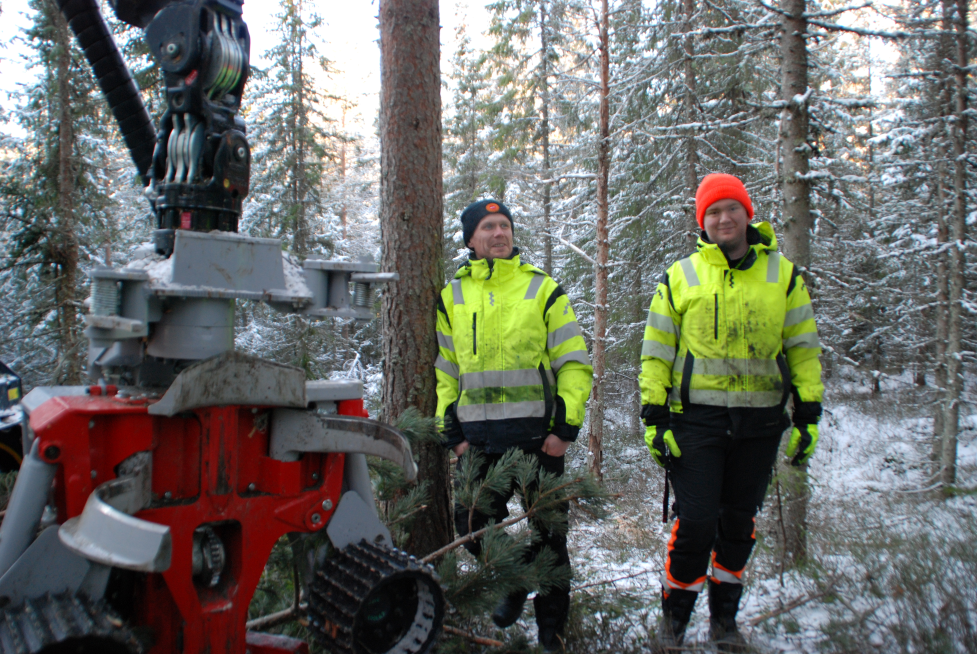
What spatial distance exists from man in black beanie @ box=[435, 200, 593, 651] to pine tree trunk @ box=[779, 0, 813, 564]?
4.02 m

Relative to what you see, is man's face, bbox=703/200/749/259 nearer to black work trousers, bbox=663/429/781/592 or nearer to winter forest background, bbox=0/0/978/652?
black work trousers, bbox=663/429/781/592

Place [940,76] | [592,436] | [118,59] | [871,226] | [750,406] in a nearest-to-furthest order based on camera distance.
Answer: [118,59] < [750,406] < [940,76] < [592,436] < [871,226]

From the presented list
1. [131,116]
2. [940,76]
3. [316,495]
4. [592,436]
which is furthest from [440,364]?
[940,76]

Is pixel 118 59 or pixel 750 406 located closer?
pixel 118 59

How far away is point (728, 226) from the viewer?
3.38 metres

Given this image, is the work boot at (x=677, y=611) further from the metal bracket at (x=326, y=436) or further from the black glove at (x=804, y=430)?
the metal bracket at (x=326, y=436)

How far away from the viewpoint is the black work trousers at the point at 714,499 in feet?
10.7

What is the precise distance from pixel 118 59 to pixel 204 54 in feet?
3.55

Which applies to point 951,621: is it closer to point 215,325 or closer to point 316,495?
point 316,495

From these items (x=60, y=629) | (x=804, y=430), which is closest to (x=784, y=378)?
(x=804, y=430)

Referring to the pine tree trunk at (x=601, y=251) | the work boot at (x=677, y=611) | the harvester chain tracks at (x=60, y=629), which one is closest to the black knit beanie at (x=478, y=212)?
the work boot at (x=677, y=611)

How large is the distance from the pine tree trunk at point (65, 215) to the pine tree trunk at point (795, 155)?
1116 cm

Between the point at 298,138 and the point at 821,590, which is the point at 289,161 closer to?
the point at 298,138

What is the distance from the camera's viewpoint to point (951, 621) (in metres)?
2.73
